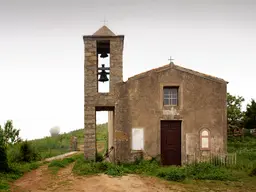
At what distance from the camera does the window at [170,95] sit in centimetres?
1355

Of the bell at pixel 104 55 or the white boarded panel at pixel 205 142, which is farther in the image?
the bell at pixel 104 55

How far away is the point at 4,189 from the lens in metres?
9.02

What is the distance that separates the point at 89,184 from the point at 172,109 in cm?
586

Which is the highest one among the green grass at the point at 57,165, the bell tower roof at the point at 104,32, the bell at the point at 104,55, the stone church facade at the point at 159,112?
the bell tower roof at the point at 104,32

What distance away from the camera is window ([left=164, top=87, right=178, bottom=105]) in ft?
44.5

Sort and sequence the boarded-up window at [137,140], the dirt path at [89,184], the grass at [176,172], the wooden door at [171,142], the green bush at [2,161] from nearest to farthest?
the dirt path at [89,184]
the grass at [176,172]
the green bush at [2,161]
the boarded-up window at [137,140]
the wooden door at [171,142]

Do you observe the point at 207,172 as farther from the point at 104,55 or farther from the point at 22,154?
the point at 22,154

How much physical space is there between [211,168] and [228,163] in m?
1.38

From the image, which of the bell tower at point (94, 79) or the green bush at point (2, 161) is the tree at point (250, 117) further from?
the green bush at point (2, 161)

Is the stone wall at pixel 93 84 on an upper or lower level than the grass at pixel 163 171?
upper

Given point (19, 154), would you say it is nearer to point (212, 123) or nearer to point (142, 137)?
point (142, 137)

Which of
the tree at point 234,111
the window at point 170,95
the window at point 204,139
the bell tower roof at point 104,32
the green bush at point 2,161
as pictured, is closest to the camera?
the green bush at point 2,161

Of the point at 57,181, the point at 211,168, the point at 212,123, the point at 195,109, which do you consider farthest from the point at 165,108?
the point at 57,181

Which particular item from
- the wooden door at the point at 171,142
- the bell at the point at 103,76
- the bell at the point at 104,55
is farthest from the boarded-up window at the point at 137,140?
the bell at the point at 104,55
